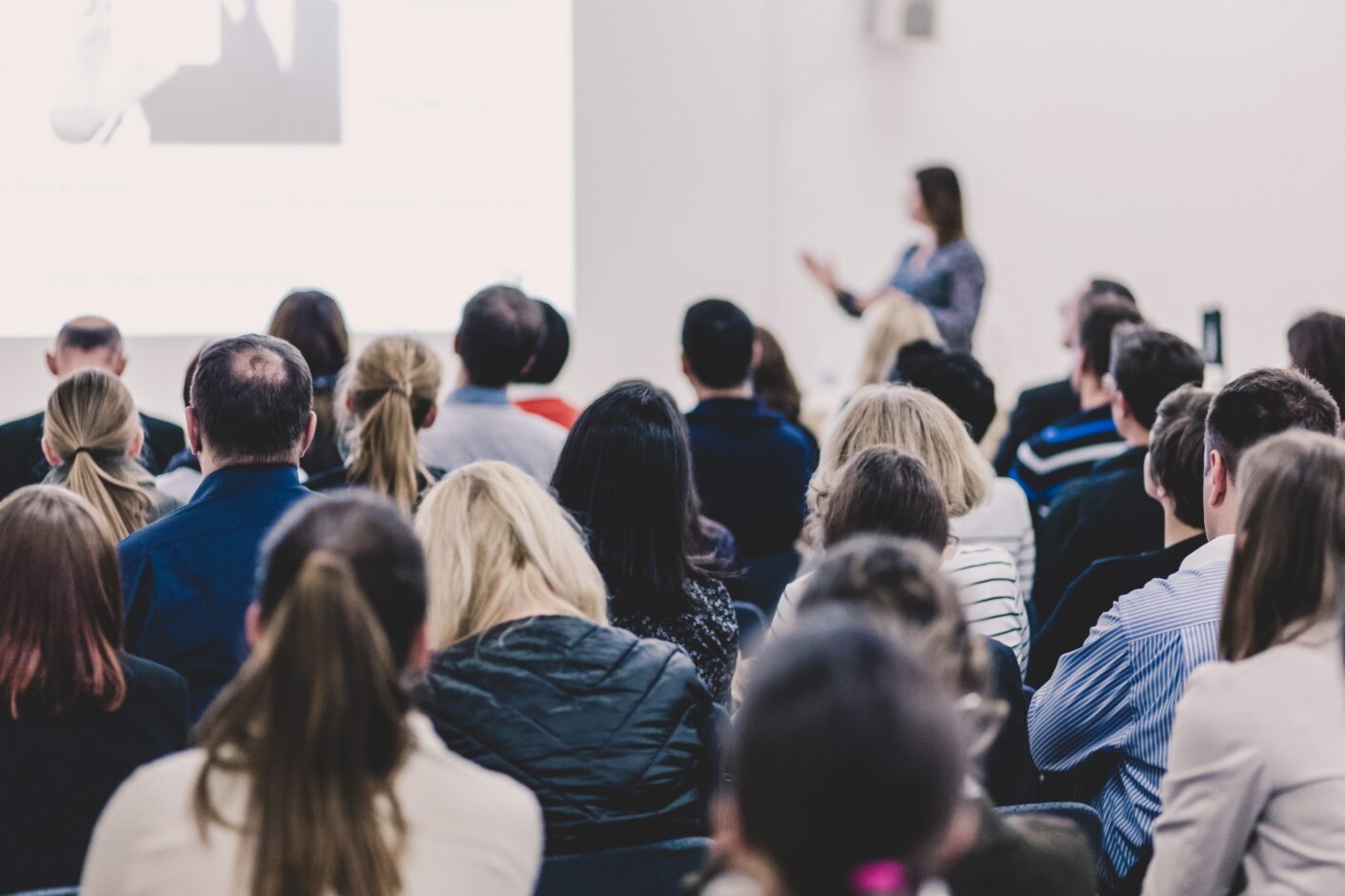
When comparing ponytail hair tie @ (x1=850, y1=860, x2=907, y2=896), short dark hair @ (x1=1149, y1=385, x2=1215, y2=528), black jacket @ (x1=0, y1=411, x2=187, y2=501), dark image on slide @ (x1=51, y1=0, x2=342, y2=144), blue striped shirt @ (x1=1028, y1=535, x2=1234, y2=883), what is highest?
dark image on slide @ (x1=51, y1=0, x2=342, y2=144)

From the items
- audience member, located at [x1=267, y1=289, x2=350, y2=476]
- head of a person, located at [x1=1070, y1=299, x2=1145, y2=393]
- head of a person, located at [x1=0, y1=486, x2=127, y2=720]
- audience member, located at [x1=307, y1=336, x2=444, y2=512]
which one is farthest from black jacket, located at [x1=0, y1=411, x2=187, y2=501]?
head of a person, located at [x1=1070, y1=299, x2=1145, y2=393]

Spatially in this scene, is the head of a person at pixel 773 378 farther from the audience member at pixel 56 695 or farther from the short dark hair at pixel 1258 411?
the audience member at pixel 56 695

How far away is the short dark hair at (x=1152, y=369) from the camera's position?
317 cm

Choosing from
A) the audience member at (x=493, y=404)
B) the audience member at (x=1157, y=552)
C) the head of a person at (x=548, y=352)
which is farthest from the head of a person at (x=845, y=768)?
the head of a person at (x=548, y=352)

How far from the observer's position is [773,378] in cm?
442

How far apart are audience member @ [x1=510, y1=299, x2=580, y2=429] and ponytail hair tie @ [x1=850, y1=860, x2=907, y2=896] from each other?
3066mm

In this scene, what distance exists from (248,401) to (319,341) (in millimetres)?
1278

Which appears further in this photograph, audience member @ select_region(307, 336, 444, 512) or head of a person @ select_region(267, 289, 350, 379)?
head of a person @ select_region(267, 289, 350, 379)

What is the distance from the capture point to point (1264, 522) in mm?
1638

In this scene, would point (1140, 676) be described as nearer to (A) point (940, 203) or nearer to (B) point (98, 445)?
(B) point (98, 445)

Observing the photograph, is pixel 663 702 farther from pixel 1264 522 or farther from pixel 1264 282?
pixel 1264 282

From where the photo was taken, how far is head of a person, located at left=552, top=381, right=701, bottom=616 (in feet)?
7.96

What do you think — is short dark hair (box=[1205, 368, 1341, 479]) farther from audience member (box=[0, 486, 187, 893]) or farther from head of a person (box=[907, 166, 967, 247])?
head of a person (box=[907, 166, 967, 247])

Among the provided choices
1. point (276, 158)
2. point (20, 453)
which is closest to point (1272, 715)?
point (20, 453)
